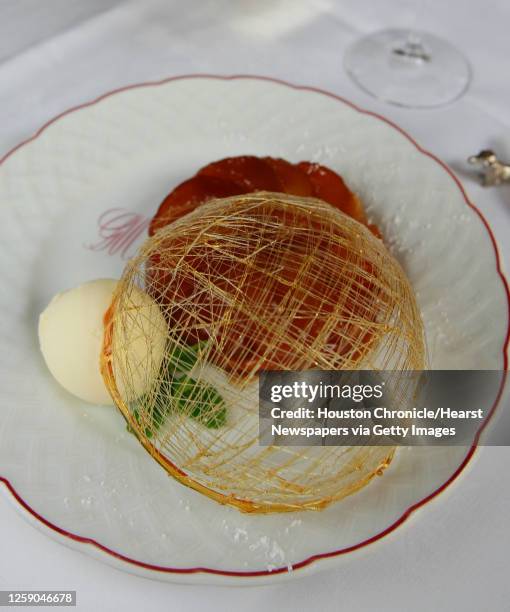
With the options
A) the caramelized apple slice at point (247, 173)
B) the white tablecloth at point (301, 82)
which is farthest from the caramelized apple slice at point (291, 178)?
the white tablecloth at point (301, 82)

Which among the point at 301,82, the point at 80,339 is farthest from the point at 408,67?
the point at 80,339

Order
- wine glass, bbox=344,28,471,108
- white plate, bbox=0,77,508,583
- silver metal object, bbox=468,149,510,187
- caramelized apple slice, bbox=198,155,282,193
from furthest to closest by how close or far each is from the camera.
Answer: wine glass, bbox=344,28,471,108, silver metal object, bbox=468,149,510,187, caramelized apple slice, bbox=198,155,282,193, white plate, bbox=0,77,508,583

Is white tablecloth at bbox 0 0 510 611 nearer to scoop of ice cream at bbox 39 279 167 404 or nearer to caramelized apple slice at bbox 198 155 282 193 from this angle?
scoop of ice cream at bbox 39 279 167 404

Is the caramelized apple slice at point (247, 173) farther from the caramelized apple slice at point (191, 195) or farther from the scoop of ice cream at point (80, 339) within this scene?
the scoop of ice cream at point (80, 339)

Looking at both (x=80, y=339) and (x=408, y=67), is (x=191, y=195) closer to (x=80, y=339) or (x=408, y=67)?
(x=80, y=339)

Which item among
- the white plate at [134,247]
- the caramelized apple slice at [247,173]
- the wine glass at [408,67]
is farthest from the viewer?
the wine glass at [408,67]

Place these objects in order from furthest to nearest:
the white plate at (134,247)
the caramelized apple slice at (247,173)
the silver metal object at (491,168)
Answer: the silver metal object at (491,168)
the caramelized apple slice at (247,173)
the white plate at (134,247)

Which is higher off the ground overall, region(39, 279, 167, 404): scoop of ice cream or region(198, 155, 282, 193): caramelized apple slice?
region(198, 155, 282, 193): caramelized apple slice

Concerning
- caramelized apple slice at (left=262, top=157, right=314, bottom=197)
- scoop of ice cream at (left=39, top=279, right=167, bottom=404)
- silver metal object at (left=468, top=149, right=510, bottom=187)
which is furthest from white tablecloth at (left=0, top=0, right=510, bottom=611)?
caramelized apple slice at (left=262, top=157, right=314, bottom=197)
